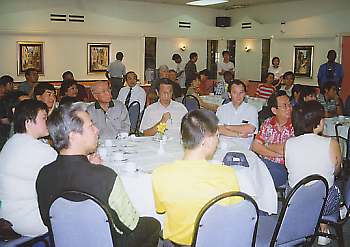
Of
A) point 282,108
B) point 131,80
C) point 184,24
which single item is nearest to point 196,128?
→ point 282,108

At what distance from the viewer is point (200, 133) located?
2.46 metres

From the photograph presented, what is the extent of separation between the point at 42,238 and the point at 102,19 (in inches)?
428

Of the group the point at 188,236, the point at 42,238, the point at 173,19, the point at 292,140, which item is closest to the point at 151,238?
the point at 188,236

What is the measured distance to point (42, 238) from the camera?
285cm

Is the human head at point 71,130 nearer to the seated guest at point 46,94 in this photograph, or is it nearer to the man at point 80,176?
the man at point 80,176

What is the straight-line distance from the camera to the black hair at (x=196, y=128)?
2.46m

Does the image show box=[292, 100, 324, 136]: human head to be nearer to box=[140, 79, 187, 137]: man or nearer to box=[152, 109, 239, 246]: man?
box=[152, 109, 239, 246]: man

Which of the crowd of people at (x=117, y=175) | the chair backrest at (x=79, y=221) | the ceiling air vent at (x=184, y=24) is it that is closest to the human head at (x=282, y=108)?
the crowd of people at (x=117, y=175)

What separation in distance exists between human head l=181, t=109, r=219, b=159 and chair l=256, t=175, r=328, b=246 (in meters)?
0.60

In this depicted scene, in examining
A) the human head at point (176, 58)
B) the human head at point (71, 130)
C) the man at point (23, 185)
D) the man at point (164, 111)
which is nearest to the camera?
the human head at point (71, 130)

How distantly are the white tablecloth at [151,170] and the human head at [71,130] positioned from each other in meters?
0.78

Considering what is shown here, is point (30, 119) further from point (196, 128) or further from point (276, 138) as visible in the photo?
point (276, 138)

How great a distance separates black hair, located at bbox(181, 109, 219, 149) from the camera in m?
2.46

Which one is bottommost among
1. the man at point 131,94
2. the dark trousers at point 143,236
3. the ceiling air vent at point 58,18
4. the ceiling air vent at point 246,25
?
the dark trousers at point 143,236
